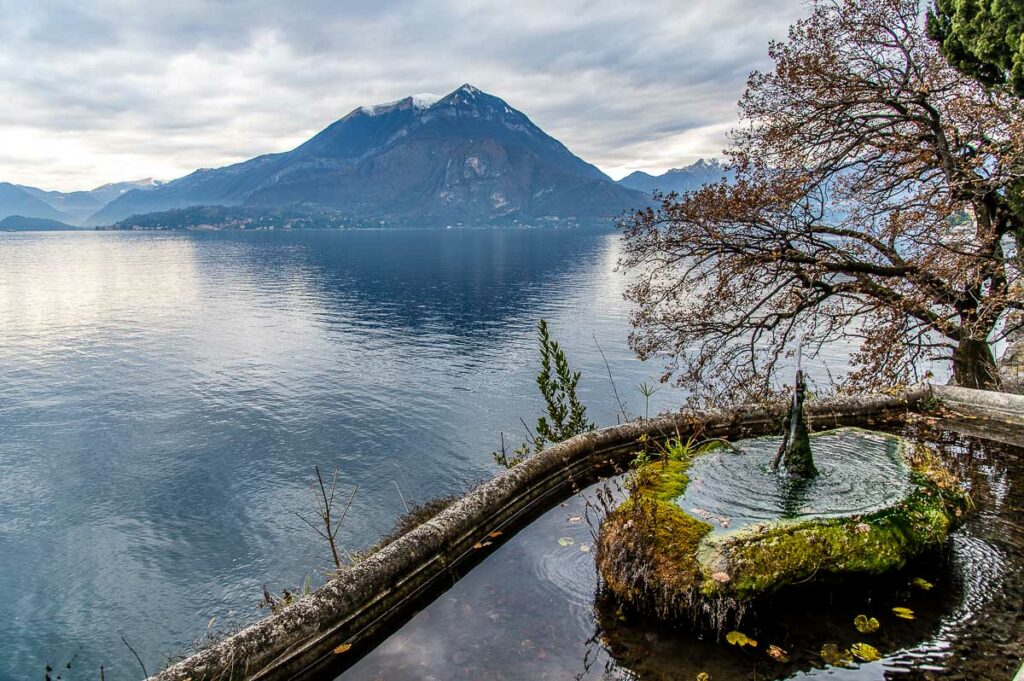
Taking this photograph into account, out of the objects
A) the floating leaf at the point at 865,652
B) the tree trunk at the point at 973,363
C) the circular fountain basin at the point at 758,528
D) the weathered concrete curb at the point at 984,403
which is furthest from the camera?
the tree trunk at the point at 973,363

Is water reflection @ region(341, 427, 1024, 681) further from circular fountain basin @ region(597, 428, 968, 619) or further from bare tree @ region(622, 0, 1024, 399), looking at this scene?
bare tree @ region(622, 0, 1024, 399)

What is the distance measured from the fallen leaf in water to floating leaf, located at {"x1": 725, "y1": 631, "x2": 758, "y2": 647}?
1.81 ft

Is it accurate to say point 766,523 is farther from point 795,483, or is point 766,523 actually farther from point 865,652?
point 795,483

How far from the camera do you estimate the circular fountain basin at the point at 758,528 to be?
17.9ft

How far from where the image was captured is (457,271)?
112 metres

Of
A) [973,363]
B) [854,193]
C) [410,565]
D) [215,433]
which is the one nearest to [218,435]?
[215,433]

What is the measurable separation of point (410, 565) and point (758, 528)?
3.54 m

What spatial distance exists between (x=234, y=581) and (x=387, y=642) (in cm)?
1453

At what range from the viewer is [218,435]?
29.0m

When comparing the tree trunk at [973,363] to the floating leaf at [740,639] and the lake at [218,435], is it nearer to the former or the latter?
the floating leaf at [740,639]

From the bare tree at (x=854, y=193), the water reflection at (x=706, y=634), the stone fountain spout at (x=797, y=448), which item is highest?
the bare tree at (x=854, y=193)

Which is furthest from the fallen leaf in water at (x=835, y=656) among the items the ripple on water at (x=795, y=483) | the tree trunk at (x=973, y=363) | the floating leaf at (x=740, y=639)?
the tree trunk at (x=973, y=363)

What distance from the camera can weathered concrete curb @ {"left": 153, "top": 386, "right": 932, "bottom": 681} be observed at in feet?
16.0

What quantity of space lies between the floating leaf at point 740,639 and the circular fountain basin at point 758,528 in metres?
0.20
